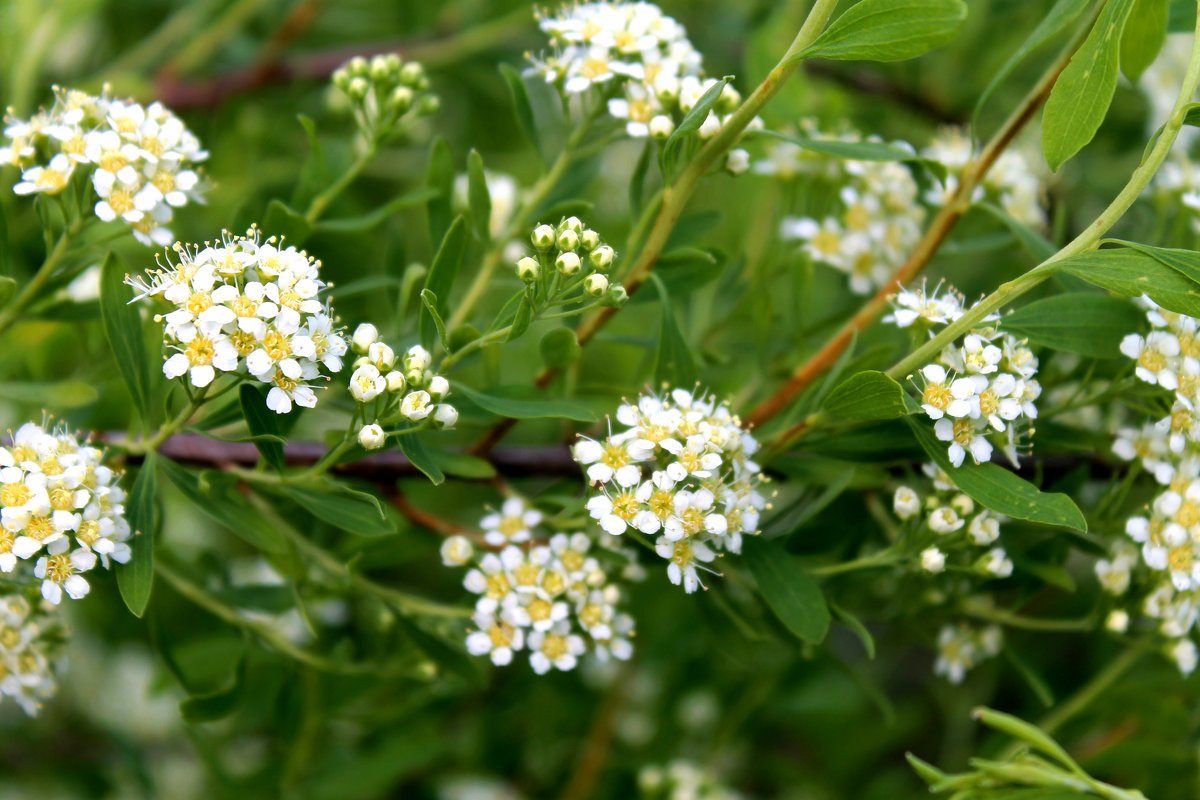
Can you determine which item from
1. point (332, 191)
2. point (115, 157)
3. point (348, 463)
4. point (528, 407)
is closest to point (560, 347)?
point (528, 407)

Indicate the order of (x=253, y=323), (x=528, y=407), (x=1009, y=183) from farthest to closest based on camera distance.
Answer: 1. (x=1009, y=183)
2. (x=528, y=407)
3. (x=253, y=323)

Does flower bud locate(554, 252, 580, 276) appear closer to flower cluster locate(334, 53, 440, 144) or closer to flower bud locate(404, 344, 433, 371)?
flower bud locate(404, 344, 433, 371)

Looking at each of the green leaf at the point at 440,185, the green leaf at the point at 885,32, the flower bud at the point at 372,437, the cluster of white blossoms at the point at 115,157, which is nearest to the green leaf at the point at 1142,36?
the green leaf at the point at 885,32

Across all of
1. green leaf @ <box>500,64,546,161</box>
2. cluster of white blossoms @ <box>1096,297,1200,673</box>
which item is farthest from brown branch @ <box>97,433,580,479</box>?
cluster of white blossoms @ <box>1096,297,1200,673</box>

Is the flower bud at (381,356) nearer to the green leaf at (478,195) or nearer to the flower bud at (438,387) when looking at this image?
the flower bud at (438,387)

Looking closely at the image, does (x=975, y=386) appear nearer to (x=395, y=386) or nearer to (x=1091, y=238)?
(x=1091, y=238)

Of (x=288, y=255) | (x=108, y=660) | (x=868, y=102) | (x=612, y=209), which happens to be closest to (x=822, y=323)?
(x=288, y=255)
